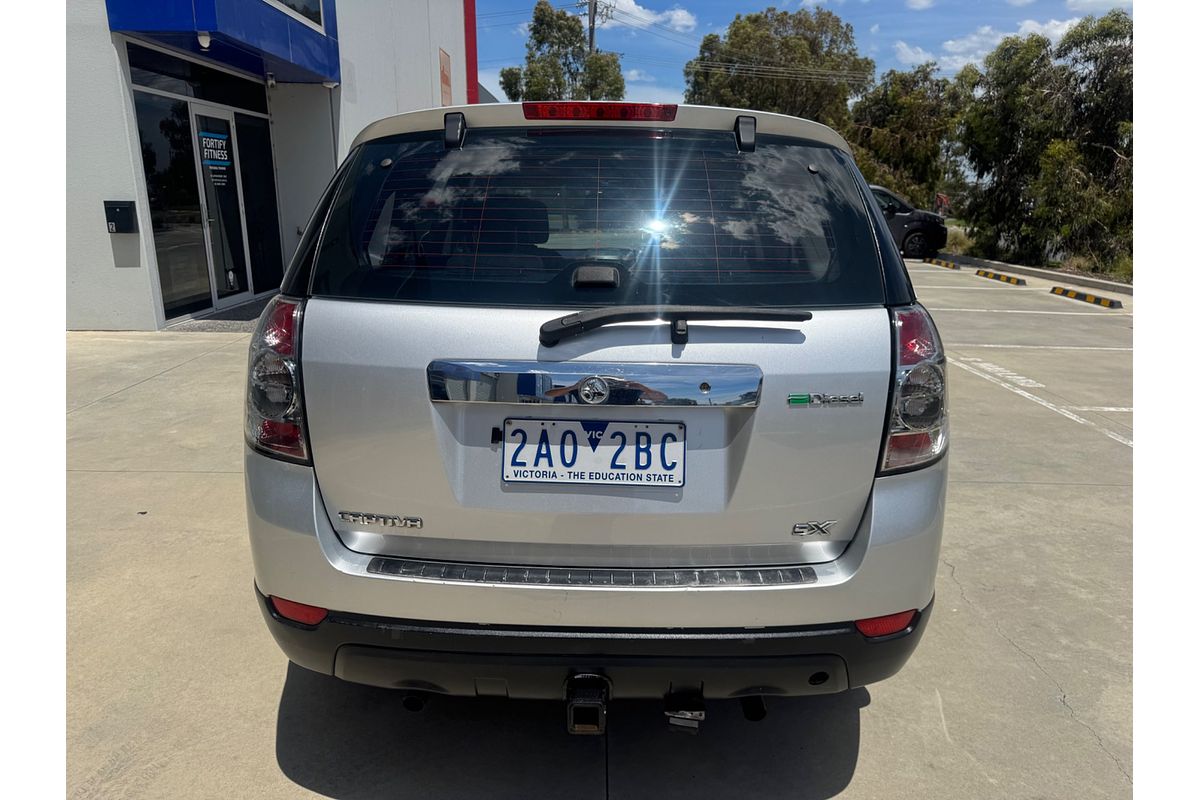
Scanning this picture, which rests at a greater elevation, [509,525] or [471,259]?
[471,259]

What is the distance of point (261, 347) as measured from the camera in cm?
212

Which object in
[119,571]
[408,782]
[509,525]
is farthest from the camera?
[119,571]

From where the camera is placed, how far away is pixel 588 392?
1.94 m

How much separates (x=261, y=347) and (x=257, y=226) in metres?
10.6

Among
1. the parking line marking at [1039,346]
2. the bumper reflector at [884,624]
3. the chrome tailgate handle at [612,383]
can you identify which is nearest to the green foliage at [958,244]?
the parking line marking at [1039,346]

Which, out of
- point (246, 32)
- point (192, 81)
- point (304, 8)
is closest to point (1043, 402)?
point (246, 32)

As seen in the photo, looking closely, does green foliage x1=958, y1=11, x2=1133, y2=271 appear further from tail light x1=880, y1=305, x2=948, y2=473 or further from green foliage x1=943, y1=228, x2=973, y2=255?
tail light x1=880, y1=305, x2=948, y2=473

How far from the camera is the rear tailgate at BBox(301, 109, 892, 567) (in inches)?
76.9

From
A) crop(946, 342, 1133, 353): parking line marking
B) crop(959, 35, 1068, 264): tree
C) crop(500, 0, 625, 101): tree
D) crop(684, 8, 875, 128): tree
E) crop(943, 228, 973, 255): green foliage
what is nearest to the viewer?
crop(946, 342, 1133, 353): parking line marking

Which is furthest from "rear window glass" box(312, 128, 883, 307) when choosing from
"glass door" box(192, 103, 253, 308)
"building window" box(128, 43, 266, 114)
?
"glass door" box(192, 103, 253, 308)

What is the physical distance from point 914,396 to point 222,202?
35.0 ft

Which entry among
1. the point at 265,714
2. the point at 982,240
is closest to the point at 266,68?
the point at 265,714

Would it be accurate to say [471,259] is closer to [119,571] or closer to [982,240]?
[119,571]

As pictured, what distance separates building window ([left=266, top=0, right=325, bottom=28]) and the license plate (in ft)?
31.9
